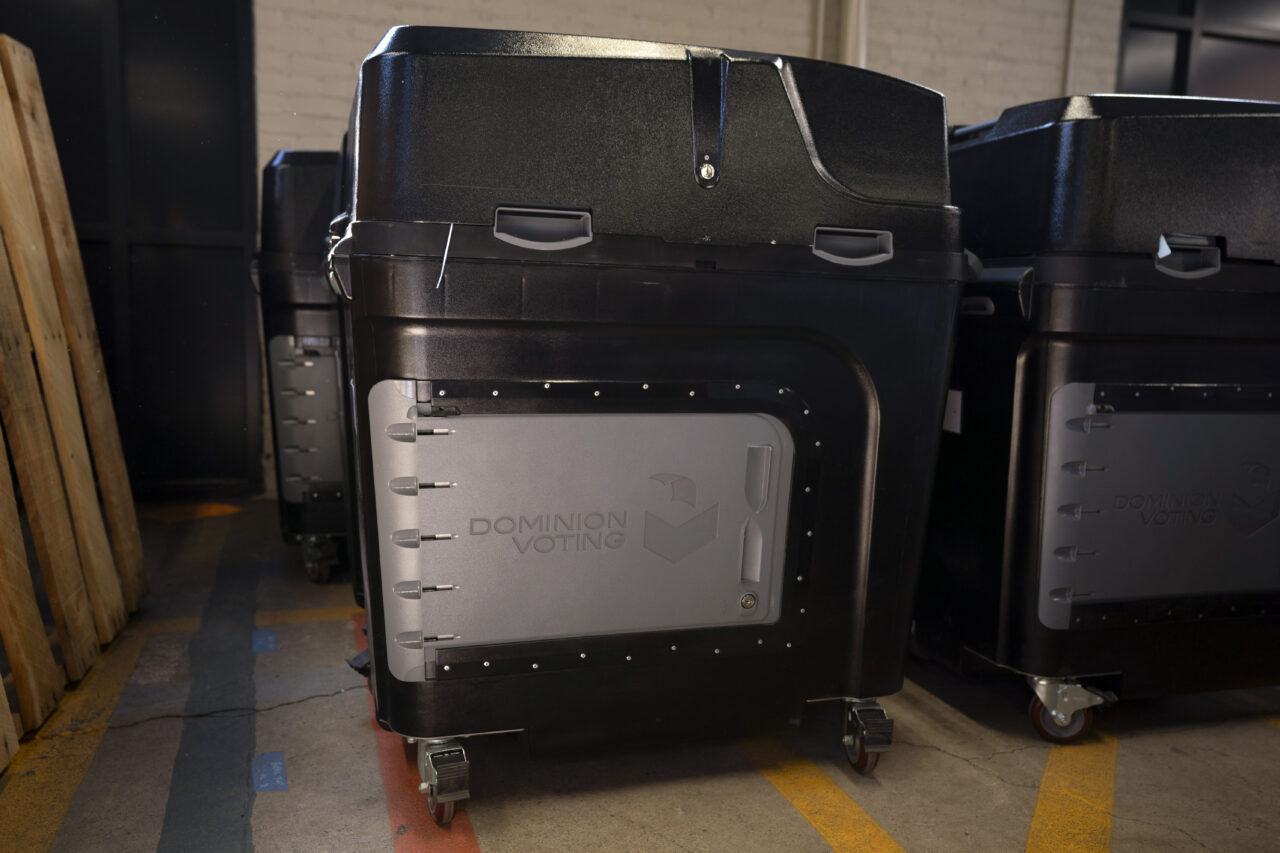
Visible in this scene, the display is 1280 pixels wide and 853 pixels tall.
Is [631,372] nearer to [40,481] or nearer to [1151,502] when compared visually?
[1151,502]

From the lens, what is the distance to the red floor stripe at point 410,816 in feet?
4.79

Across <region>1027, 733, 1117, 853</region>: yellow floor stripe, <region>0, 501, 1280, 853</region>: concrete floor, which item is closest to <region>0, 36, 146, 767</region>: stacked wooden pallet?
<region>0, 501, 1280, 853</region>: concrete floor

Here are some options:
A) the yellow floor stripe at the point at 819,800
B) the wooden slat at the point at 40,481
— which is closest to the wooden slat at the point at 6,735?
the wooden slat at the point at 40,481

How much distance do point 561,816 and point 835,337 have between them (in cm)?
94

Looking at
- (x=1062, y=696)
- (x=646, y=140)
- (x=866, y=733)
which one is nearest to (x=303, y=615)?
(x=866, y=733)

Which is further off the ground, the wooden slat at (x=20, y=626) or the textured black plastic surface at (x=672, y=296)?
the textured black plastic surface at (x=672, y=296)

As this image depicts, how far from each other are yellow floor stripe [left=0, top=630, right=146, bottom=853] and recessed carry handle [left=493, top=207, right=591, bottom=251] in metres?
1.20

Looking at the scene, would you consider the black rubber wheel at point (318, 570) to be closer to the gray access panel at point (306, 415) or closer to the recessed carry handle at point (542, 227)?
the gray access panel at point (306, 415)

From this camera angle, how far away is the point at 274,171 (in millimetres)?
2789

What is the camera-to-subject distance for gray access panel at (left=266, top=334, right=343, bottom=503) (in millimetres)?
2842

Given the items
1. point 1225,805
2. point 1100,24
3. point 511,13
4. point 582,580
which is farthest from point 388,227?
point 1100,24

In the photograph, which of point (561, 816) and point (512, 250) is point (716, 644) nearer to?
point (561, 816)

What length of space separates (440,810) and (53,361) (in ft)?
4.78

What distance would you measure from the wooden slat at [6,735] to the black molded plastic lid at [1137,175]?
2.06 m
